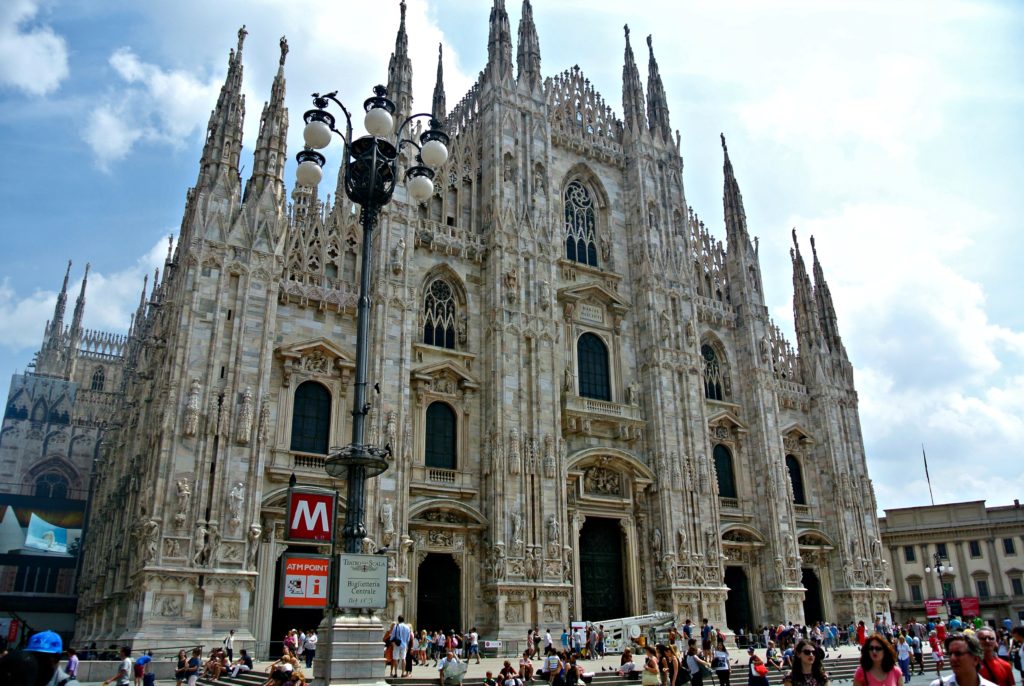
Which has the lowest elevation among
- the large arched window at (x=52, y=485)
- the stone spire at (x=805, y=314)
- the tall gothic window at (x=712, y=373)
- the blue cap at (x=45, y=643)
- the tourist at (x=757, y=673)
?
the tourist at (x=757, y=673)

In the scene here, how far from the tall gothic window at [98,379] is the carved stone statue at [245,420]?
47275mm

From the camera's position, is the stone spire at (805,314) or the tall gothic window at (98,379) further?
the tall gothic window at (98,379)

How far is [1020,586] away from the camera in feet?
171

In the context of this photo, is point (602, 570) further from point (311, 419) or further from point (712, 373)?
point (311, 419)

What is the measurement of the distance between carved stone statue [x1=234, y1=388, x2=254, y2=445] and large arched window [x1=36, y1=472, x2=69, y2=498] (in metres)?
39.7

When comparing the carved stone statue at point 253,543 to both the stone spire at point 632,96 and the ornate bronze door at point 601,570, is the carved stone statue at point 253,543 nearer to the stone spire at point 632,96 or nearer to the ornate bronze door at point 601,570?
the ornate bronze door at point 601,570

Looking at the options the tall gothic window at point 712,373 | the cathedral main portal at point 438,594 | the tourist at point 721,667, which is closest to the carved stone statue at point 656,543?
the tall gothic window at point 712,373

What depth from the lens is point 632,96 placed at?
3894cm

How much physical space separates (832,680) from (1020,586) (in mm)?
39195

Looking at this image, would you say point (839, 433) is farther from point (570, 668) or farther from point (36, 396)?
point (36, 396)

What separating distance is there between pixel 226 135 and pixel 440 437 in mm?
12549

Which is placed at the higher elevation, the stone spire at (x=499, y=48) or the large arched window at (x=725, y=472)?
the stone spire at (x=499, y=48)

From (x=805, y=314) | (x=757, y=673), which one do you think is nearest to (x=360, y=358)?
(x=757, y=673)

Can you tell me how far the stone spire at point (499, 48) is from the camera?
3369 cm
